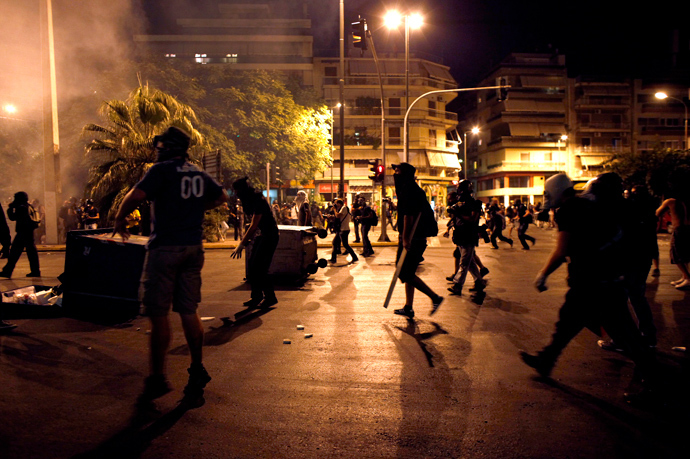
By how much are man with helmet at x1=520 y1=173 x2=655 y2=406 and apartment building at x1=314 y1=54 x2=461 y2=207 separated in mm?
47688

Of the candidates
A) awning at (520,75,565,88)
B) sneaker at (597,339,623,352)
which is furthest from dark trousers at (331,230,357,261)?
awning at (520,75,565,88)

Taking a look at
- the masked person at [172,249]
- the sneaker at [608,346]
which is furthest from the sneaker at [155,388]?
the sneaker at [608,346]

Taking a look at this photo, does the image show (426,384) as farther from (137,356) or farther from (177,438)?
(137,356)

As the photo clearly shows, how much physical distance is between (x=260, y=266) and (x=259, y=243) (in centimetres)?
33

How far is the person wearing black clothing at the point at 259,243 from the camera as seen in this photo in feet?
21.9

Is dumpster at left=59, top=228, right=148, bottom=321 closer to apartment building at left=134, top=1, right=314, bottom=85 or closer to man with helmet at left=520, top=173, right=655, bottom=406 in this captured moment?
man with helmet at left=520, top=173, right=655, bottom=406

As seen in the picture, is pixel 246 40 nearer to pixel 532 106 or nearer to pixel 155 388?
pixel 532 106

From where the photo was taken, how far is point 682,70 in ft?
189

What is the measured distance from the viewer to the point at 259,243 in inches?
273

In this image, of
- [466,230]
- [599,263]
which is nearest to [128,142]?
[466,230]

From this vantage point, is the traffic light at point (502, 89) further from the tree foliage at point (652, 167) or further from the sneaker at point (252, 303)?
the sneaker at point (252, 303)

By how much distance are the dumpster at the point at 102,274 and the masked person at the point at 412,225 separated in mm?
3004

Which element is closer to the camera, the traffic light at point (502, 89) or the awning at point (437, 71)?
the traffic light at point (502, 89)

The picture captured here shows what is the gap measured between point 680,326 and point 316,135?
101 ft
